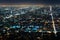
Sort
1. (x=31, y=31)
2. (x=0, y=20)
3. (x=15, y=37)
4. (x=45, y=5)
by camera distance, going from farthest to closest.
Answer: (x=45, y=5) → (x=0, y=20) → (x=31, y=31) → (x=15, y=37)

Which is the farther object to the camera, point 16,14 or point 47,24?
point 16,14

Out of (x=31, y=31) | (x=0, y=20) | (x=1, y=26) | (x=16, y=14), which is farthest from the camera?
(x=16, y=14)

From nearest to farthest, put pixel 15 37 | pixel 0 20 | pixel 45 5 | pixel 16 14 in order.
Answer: pixel 15 37
pixel 0 20
pixel 16 14
pixel 45 5

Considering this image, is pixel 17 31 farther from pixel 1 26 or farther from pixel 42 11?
pixel 42 11

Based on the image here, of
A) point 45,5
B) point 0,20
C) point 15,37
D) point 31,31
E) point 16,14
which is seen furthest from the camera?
point 45,5

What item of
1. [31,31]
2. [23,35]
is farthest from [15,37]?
[31,31]

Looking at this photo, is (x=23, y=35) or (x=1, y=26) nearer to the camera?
(x=23, y=35)

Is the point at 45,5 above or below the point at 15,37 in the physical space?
above

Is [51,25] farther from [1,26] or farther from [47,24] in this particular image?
[1,26]

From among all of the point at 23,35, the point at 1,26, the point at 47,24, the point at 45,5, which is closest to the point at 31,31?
the point at 23,35
